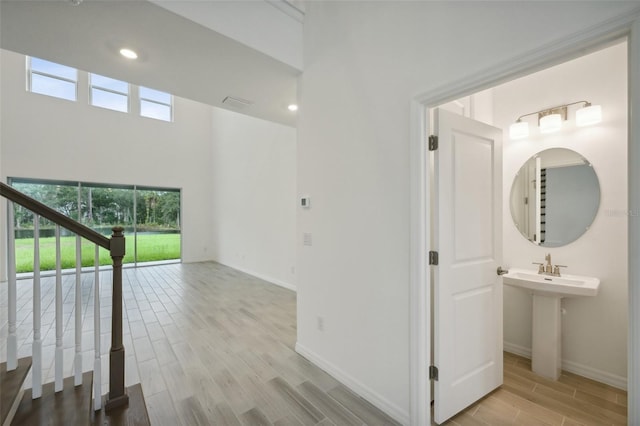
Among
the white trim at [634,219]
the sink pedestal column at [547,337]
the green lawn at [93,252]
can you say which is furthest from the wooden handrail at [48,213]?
the green lawn at [93,252]

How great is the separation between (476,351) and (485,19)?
2.17 m

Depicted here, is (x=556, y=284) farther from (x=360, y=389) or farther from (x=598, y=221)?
(x=360, y=389)

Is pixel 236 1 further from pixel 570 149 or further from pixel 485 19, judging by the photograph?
pixel 570 149

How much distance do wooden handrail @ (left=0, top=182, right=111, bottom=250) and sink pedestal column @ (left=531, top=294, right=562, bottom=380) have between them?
3.48 metres

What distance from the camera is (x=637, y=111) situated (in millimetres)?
1029

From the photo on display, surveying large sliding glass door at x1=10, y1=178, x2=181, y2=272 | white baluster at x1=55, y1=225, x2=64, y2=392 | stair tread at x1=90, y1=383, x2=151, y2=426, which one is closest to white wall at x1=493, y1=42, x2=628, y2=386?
stair tread at x1=90, y1=383, x2=151, y2=426

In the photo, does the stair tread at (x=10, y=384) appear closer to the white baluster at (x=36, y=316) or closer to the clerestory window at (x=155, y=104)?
the white baluster at (x=36, y=316)

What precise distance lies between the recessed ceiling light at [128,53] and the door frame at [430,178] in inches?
94.8

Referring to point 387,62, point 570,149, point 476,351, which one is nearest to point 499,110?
point 570,149

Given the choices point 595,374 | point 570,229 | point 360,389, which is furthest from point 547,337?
point 360,389

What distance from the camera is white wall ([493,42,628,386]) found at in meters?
2.17

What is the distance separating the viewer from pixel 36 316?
1.56 m

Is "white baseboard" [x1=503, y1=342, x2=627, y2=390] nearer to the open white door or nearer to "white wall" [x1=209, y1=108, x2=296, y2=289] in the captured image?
the open white door

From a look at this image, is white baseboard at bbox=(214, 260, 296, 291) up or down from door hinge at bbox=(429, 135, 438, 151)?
down
